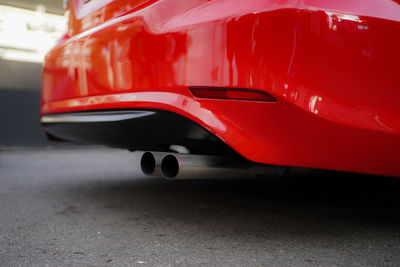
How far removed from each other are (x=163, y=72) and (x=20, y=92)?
6999 millimetres

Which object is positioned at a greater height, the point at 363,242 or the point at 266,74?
the point at 266,74

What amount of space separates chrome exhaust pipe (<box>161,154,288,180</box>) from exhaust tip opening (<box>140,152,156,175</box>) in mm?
76

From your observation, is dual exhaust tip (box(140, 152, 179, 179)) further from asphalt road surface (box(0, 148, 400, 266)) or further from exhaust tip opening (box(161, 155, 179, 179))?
asphalt road surface (box(0, 148, 400, 266))

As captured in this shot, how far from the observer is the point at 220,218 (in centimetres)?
231

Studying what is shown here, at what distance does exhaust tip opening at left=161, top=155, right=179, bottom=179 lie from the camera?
186cm

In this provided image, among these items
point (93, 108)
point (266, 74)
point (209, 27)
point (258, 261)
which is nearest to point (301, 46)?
point (266, 74)

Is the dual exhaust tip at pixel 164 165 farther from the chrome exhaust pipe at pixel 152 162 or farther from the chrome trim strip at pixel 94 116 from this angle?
the chrome trim strip at pixel 94 116

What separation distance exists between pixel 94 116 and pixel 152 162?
42 centimetres

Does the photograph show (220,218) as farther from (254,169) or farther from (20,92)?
(20,92)

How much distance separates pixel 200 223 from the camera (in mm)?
2209

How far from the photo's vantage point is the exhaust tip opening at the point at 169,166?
1.86m

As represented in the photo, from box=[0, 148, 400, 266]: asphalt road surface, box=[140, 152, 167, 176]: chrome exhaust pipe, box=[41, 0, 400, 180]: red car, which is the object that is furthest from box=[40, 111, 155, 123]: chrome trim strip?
box=[0, 148, 400, 266]: asphalt road surface

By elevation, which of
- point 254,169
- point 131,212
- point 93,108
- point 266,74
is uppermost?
point 266,74

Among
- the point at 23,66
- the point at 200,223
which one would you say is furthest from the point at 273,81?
the point at 23,66
